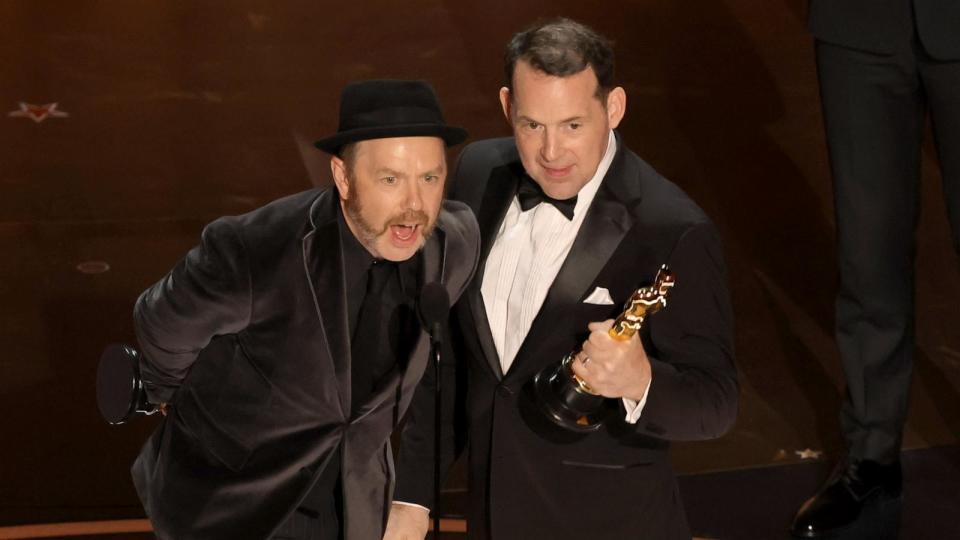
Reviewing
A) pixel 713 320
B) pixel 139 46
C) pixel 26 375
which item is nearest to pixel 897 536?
pixel 713 320

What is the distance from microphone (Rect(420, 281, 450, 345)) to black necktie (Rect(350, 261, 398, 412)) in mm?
392

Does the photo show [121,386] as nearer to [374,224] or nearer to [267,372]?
[267,372]

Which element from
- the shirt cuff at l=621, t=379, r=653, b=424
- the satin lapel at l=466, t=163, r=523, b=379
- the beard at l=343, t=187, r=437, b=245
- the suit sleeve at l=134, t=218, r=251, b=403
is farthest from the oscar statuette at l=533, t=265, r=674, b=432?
the suit sleeve at l=134, t=218, r=251, b=403

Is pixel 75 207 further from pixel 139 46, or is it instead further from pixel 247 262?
pixel 247 262

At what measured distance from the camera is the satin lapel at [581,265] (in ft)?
9.93

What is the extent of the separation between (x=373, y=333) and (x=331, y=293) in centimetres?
19

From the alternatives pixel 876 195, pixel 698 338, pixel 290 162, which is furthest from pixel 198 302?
pixel 290 162

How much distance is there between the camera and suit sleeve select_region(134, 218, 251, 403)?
304 cm

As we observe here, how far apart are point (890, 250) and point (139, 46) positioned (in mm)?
4054

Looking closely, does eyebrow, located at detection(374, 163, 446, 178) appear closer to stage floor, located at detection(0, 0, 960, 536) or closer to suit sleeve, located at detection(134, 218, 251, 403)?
suit sleeve, located at detection(134, 218, 251, 403)

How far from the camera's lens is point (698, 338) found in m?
3.01

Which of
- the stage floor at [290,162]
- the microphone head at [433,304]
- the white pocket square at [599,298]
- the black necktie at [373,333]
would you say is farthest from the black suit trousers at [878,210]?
the microphone head at [433,304]

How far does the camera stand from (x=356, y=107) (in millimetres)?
3035

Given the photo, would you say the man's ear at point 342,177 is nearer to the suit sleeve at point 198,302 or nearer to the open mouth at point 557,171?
the suit sleeve at point 198,302
